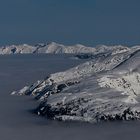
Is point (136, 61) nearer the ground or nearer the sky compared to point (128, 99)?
nearer the sky

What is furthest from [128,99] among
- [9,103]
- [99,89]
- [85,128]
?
[9,103]

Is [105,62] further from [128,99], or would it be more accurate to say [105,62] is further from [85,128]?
[85,128]

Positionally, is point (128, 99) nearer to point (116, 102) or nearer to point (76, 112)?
point (116, 102)

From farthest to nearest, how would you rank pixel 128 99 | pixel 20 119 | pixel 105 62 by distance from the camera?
pixel 105 62 → pixel 128 99 → pixel 20 119

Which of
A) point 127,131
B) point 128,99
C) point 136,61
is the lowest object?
point 127,131

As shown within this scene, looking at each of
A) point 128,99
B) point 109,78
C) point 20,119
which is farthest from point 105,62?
point 20,119

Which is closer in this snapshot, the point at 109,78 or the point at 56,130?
the point at 56,130

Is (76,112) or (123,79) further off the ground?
(123,79)

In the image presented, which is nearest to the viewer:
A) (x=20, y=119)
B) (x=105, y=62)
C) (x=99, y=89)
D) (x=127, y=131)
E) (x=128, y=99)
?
(x=127, y=131)

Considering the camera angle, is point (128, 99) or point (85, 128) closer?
point (85, 128)
